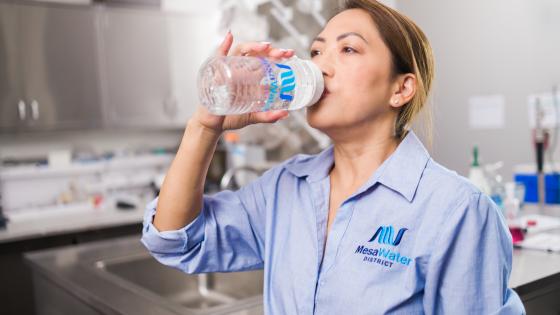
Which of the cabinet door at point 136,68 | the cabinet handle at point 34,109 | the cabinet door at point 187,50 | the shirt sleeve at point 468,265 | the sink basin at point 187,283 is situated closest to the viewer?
the shirt sleeve at point 468,265

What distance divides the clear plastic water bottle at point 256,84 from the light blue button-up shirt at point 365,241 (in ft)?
0.66

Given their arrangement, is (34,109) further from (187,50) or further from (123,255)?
(123,255)

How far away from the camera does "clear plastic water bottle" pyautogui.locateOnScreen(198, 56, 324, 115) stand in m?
0.88

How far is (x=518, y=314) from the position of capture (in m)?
0.87

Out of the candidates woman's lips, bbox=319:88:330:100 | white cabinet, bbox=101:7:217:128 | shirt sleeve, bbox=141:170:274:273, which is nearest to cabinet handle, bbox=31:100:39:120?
white cabinet, bbox=101:7:217:128

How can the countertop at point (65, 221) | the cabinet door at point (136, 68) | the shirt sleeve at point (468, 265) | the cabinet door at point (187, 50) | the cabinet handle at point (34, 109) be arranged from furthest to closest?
the cabinet door at point (187, 50) < the cabinet door at point (136, 68) < the cabinet handle at point (34, 109) < the countertop at point (65, 221) < the shirt sleeve at point (468, 265)

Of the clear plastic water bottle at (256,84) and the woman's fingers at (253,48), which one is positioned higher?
the woman's fingers at (253,48)

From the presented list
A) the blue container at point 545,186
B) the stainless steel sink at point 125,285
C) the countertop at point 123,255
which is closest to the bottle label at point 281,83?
the stainless steel sink at point 125,285

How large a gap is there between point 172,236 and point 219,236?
110mm

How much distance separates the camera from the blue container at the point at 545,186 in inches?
86.6

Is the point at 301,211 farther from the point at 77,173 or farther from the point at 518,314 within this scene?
the point at 77,173

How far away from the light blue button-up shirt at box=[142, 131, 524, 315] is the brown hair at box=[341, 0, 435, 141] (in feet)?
0.24

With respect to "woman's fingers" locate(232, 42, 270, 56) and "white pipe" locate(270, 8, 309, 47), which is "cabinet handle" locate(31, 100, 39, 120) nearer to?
"white pipe" locate(270, 8, 309, 47)

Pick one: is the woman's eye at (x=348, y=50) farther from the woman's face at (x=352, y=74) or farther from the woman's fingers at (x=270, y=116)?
the woman's fingers at (x=270, y=116)
